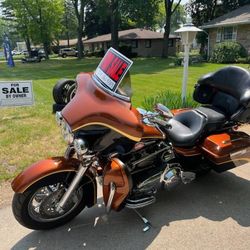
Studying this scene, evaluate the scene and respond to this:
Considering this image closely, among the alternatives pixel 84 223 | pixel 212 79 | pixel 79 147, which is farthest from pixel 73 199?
pixel 212 79

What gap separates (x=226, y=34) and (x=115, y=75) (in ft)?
79.9

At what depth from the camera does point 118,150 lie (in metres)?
2.78

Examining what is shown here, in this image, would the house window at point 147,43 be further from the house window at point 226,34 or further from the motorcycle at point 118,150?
the motorcycle at point 118,150

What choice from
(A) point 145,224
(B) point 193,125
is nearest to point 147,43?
(B) point 193,125

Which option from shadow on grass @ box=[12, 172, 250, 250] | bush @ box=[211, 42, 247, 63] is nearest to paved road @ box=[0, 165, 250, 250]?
shadow on grass @ box=[12, 172, 250, 250]

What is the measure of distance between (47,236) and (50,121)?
405 cm

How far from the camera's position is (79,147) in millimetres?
2494

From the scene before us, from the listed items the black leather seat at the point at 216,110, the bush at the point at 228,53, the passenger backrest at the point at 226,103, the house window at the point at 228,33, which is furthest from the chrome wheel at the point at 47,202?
the house window at the point at 228,33

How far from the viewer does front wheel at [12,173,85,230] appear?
2711mm

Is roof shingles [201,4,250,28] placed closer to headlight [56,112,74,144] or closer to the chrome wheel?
headlight [56,112,74,144]

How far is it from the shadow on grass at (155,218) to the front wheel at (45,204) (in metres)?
→ 0.12

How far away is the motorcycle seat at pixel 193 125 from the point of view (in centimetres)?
322

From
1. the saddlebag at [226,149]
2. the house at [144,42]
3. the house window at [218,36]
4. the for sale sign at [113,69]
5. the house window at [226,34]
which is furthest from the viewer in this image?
the house at [144,42]

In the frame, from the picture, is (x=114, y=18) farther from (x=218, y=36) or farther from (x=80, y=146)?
(x=80, y=146)
